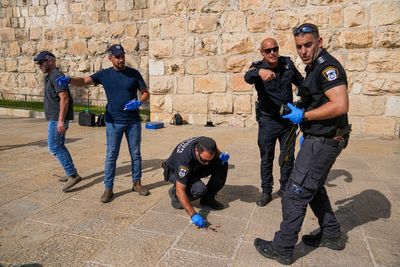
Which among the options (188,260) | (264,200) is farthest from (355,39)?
(188,260)

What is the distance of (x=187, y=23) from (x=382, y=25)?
5.12 meters

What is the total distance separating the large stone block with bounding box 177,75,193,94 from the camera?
10.0m

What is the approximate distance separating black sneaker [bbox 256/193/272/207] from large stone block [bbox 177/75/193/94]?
631 cm

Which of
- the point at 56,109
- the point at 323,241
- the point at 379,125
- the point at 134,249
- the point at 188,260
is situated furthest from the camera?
the point at 379,125

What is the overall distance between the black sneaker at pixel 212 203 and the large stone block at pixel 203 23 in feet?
21.9

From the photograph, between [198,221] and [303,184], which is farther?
[198,221]

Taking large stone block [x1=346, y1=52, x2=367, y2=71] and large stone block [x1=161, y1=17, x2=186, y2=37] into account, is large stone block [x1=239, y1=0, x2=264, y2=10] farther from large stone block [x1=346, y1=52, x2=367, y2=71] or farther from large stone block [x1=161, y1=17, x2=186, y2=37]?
large stone block [x1=346, y1=52, x2=367, y2=71]

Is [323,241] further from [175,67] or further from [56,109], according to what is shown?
[175,67]

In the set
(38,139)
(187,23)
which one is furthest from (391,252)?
(187,23)

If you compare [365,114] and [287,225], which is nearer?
[287,225]

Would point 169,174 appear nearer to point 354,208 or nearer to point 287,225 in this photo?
point 287,225

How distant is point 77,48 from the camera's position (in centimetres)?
1324

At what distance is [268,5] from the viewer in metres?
8.95

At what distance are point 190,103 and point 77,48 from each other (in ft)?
19.9
